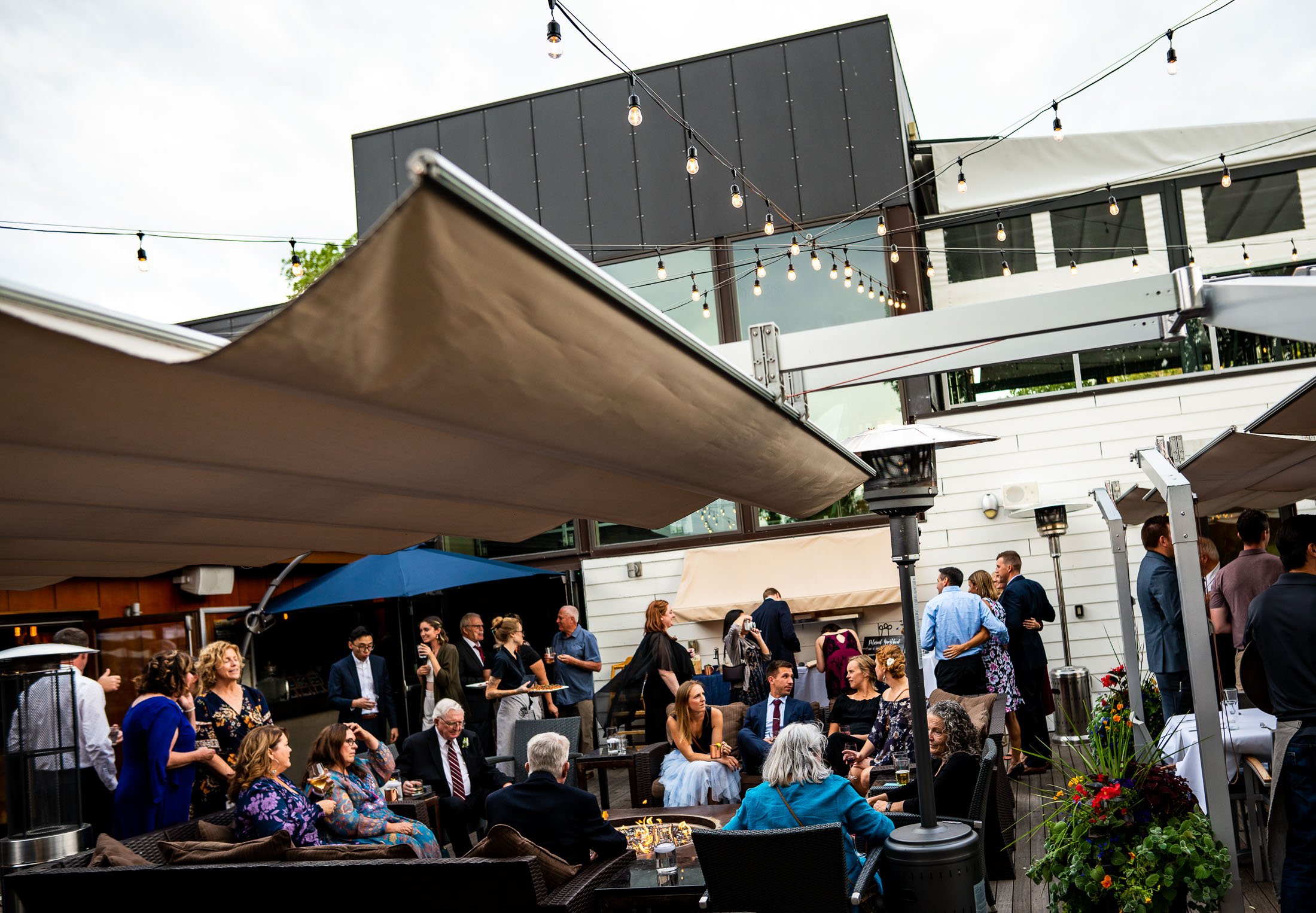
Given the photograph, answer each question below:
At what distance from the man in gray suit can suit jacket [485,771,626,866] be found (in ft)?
10.9

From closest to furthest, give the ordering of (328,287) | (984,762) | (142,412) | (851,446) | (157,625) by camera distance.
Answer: (328,287) → (142,412) → (851,446) → (984,762) → (157,625)

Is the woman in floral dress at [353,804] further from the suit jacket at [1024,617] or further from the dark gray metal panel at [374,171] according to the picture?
the dark gray metal panel at [374,171]

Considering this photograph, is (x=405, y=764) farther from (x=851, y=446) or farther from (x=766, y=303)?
(x=766, y=303)

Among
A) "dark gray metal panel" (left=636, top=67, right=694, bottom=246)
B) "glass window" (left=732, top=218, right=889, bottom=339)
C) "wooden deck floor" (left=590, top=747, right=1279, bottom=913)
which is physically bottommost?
"wooden deck floor" (left=590, top=747, right=1279, bottom=913)

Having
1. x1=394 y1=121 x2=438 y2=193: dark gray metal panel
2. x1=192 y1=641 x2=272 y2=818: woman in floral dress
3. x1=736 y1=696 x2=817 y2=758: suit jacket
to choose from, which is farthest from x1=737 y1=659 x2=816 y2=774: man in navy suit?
x1=394 y1=121 x2=438 y2=193: dark gray metal panel

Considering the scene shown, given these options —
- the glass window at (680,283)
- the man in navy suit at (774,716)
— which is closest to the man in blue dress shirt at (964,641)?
the man in navy suit at (774,716)

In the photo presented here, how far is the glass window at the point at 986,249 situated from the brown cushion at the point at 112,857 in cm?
1029

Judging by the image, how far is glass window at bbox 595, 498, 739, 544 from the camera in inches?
480

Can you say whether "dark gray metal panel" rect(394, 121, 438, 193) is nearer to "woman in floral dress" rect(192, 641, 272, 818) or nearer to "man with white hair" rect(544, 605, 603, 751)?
"man with white hair" rect(544, 605, 603, 751)

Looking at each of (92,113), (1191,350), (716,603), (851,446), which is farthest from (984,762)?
(92,113)

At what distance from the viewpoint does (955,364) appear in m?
5.68

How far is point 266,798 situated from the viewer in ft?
14.8

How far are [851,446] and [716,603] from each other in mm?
7636

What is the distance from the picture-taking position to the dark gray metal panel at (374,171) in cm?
1412
